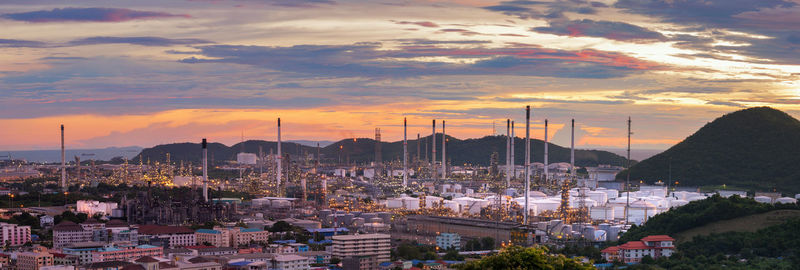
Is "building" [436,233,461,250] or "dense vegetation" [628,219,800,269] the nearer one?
"dense vegetation" [628,219,800,269]


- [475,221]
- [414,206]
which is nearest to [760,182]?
[414,206]

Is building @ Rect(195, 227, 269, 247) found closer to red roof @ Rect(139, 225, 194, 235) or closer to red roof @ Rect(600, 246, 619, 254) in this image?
red roof @ Rect(139, 225, 194, 235)

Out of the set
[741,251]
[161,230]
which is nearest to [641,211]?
[741,251]

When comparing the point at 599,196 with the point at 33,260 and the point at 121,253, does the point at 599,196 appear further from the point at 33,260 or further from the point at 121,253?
the point at 33,260

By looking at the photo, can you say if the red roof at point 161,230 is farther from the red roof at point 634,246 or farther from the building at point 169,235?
the red roof at point 634,246

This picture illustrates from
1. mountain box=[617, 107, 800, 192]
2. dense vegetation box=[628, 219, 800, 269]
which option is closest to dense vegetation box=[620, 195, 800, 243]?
dense vegetation box=[628, 219, 800, 269]

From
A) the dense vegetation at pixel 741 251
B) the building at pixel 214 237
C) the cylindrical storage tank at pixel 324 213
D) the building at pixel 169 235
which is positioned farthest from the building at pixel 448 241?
the cylindrical storage tank at pixel 324 213
